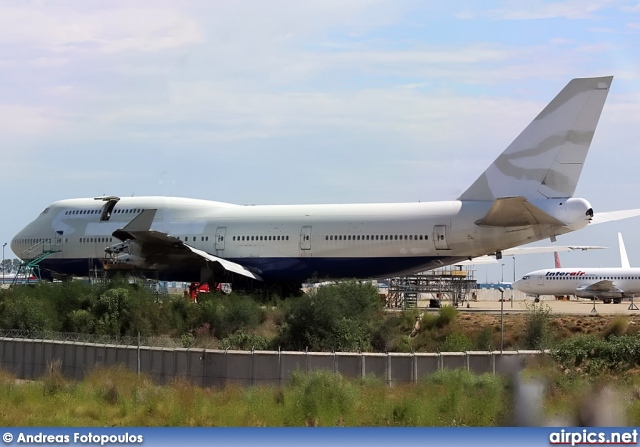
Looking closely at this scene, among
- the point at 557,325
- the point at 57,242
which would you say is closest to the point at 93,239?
the point at 57,242

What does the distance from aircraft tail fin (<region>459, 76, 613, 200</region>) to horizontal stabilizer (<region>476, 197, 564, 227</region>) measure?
1.47m

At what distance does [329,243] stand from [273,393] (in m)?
20.3

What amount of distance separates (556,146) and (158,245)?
17.4 metres

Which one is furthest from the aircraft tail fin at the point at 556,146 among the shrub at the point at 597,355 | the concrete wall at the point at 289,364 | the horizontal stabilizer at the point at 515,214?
the concrete wall at the point at 289,364

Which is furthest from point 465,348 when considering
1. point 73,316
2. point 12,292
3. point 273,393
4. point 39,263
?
point 39,263

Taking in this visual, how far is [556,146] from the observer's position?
3750 cm

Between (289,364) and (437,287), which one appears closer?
(289,364)

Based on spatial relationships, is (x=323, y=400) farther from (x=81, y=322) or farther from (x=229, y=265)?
(x=229, y=265)

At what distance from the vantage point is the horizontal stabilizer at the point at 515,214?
3588 cm

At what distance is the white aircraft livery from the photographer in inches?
2749

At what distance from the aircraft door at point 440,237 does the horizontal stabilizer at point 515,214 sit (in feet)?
→ 6.04

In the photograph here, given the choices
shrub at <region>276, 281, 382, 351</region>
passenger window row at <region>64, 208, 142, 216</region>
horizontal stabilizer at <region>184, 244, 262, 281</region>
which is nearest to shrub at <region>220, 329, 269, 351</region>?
shrub at <region>276, 281, 382, 351</region>

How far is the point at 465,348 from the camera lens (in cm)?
3045

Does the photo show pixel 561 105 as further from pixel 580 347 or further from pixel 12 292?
pixel 12 292
